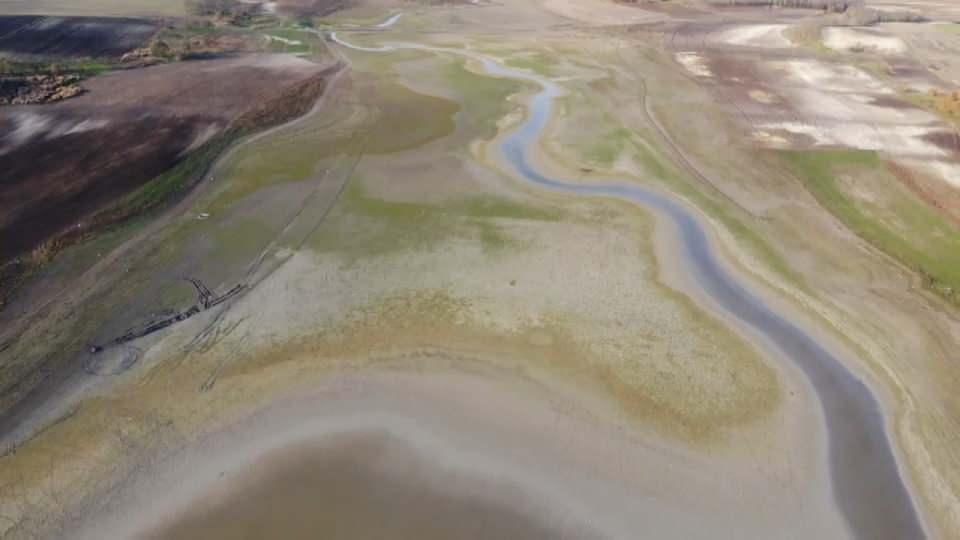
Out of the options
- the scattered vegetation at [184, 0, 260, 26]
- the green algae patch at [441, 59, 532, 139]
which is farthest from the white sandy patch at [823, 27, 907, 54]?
the scattered vegetation at [184, 0, 260, 26]

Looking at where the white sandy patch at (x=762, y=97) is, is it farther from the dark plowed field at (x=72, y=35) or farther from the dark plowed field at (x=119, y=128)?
the dark plowed field at (x=72, y=35)

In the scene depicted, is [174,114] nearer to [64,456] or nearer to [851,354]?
[64,456]

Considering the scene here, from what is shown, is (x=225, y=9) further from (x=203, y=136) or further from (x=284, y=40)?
(x=203, y=136)

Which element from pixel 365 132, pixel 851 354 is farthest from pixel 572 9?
pixel 851 354

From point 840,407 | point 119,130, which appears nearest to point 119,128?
point 119,130

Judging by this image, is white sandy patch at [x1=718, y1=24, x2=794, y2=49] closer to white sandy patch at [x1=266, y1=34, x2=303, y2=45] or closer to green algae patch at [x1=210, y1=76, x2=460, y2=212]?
green algae patch at [x1=210, y1=76, x2=460, y2=212]

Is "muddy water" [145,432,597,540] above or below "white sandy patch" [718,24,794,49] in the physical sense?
below

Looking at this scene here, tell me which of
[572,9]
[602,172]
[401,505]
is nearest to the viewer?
[401,505]
